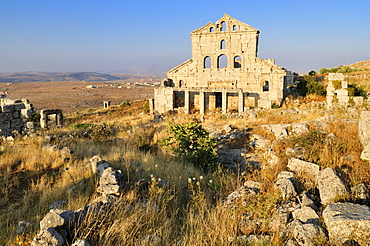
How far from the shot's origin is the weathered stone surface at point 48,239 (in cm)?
336

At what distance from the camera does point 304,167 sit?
613 centimetres

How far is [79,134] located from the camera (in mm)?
12922

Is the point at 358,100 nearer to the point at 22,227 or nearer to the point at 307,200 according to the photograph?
the point at 307,200

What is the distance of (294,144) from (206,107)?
2158 cm

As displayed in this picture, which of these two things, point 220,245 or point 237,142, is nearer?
point 220,245

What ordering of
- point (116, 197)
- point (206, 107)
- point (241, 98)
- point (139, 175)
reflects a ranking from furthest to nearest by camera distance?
1. point (206, 107)
2. point (241, 98)
3. point (139, 175)
4. point (116, 197)

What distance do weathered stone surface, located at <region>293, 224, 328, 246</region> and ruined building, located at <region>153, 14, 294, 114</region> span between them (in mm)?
23421

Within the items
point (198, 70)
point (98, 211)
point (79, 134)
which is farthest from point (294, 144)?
point (198, 70)

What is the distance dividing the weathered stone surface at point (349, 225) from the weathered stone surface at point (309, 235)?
119 millimetres

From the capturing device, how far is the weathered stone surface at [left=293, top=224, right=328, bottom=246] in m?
3.55

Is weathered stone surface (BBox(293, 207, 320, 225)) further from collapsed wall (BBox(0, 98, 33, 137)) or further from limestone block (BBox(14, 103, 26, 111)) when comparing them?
limestone block (BBox(14, 103, 26, 111))

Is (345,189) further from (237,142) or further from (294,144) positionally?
(237,142)

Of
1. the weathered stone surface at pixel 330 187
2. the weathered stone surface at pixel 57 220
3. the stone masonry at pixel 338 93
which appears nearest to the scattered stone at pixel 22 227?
the weathered stone surface at pixel 57 220

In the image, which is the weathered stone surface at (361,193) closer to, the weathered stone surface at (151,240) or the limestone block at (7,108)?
the weathered stone surface at (151,240)
